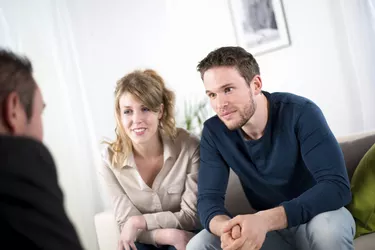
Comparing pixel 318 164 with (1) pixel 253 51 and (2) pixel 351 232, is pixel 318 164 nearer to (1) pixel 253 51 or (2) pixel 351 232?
(2) pixel 351 232

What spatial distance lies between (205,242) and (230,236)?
5.5 inches

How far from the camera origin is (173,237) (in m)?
1.74

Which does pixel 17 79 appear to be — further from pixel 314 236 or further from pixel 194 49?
pixel 194 49

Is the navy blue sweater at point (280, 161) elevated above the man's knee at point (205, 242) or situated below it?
above

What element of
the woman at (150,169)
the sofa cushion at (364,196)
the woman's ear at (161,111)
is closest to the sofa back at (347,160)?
the sofa cushion at (364,196)

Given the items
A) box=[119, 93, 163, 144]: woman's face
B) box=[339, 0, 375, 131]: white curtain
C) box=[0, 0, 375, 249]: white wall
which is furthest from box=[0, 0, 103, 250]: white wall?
box=[339, 0, 375, 131]: white curtain


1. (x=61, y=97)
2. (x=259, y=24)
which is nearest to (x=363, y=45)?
(x=259, y=24)

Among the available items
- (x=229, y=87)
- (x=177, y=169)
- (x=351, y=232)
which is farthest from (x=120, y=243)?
(x=351, y=232)

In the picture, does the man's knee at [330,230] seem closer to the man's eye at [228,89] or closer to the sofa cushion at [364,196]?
the sofa cushion at [364,196]

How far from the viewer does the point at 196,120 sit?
346 centimetres

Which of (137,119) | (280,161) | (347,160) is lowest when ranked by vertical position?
(347,160)

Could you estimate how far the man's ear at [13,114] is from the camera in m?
0.54

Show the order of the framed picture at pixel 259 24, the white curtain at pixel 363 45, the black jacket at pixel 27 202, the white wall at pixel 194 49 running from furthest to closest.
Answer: the framed picture at pixel 259 24
the white wall at pixel 194 49
the white curtain at pixel 363 45
the black jacket at pixel 27 202

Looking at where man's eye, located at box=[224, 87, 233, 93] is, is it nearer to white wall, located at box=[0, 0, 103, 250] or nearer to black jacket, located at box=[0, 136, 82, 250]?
black jacket, located at box=[0, 136, 82, 250]
